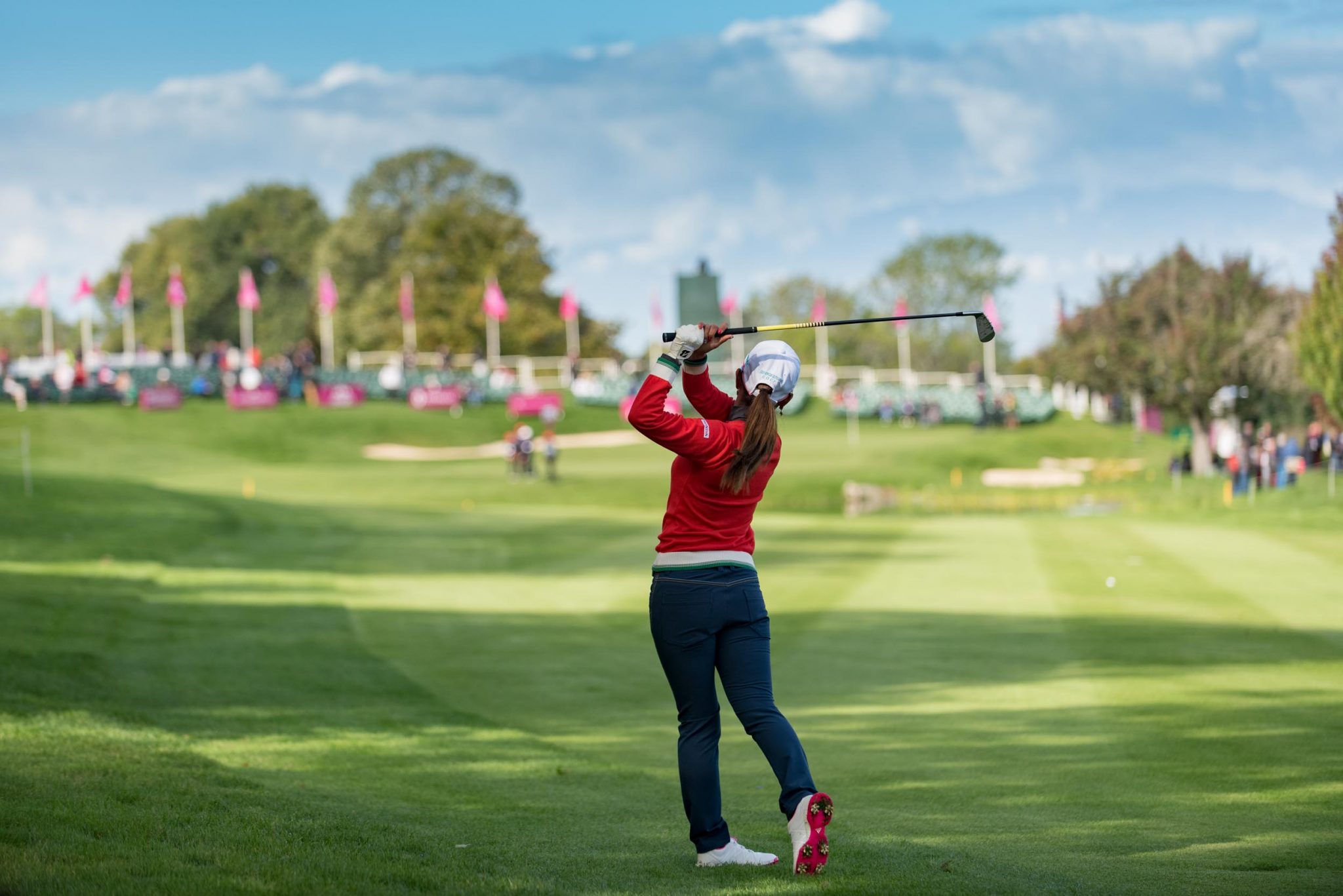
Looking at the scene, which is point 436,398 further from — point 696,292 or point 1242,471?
point 696,292

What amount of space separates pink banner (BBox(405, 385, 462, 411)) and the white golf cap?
6428 centimetres

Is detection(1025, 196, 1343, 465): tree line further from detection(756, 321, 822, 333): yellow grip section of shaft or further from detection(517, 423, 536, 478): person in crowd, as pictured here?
detection(756, 321, 822, 333): yellow grip section of shaft

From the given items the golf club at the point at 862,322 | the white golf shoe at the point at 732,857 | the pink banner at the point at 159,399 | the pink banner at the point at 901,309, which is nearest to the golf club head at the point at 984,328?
the golf club at the point at 862,322

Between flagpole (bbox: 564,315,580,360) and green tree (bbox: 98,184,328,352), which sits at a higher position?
green tree (bbox: 98,184,328,352)

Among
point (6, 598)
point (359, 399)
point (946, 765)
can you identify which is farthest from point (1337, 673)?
point (359, 399)

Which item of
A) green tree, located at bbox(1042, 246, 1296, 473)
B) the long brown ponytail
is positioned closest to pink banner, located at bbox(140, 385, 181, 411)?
green tree, located at bbox(1042, 246, 1296, 473)

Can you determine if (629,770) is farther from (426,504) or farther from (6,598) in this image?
(426,504)

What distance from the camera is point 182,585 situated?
62.8 ft

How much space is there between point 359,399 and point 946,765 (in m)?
63.3

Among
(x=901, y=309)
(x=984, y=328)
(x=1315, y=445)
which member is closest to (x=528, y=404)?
(x=901, y=309)

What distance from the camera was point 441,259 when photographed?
90812 millimetres

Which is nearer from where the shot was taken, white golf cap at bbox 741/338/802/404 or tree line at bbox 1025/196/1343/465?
white golf cap at bbox 741/338/802/404

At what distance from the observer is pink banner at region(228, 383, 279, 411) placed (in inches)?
2589

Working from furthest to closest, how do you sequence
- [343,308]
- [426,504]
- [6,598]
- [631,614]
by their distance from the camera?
[343,308] → [426,504] → [631,614] → [6,598]
